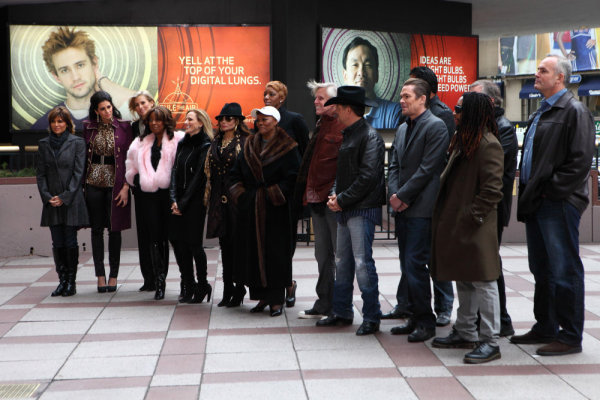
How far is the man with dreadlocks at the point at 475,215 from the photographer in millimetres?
5107

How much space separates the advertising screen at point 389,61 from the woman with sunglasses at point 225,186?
279 inches

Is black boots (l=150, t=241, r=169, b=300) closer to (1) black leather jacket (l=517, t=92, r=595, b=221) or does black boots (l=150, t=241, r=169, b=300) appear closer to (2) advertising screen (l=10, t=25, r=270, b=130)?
(1) black leather jacket (l=517, t=92, r=595, b=221)

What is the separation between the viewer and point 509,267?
31.4 feet

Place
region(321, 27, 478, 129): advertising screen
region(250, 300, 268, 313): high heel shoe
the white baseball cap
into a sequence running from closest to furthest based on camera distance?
the white baseball cap, region(250, 300, 268, 313): high heel shoe, region(321, 27, 478, 129): advertising screen

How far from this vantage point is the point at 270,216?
6.80m

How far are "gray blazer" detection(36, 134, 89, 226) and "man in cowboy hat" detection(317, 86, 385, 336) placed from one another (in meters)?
3.00

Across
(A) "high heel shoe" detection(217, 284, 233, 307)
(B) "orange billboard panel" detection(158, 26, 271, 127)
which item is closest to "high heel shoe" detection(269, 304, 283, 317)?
(A) "high heel shoe" detection(217, 284, 233, 307)

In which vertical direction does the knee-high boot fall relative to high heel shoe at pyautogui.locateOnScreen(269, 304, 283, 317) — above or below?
above

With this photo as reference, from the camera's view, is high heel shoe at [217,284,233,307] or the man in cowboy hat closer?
the man in cowboy hat

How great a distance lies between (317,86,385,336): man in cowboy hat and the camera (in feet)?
19.3

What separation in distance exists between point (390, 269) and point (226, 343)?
→ 4035 mm

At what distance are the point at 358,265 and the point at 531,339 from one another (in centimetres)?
135

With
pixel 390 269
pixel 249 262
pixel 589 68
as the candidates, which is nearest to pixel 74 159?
pixel 249 262

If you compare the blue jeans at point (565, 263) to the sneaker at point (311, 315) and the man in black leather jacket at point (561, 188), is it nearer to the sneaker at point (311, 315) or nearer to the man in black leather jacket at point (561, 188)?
the man in black leather jacket at point (561, 188)
